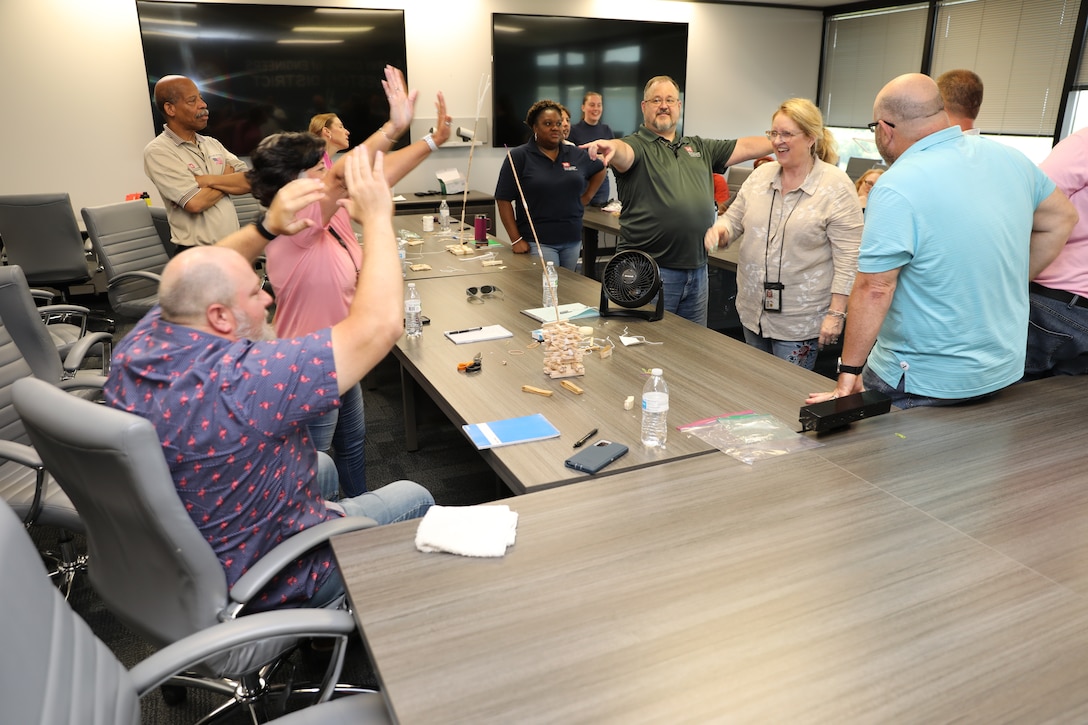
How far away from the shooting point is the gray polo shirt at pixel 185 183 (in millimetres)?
3994

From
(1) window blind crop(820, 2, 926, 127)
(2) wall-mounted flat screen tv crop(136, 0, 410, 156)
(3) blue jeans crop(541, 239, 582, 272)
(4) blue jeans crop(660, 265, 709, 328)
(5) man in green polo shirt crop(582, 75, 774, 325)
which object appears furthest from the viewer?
(1) window blind crop(820, 2, 926, 127)

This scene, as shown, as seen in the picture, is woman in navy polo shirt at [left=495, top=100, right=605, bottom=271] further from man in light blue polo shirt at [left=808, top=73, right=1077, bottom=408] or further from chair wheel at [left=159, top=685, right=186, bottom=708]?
chair wheel at [left=159, top=685, right=186, bottom=708]

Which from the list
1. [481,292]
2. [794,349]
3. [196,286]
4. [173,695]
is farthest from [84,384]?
[794,349]

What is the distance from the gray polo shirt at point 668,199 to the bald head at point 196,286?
239cm

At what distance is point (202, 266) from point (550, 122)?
10.3 feet

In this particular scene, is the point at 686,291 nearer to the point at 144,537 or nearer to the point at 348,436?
the point at 348,436

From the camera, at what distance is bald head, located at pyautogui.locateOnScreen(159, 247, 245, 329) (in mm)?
1527

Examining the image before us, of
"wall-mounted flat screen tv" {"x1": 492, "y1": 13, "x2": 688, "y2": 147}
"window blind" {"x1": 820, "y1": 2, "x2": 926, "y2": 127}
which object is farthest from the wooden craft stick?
"window blind" {"x1": 820, "y1": 2, "x2": 926, "y2": 127}

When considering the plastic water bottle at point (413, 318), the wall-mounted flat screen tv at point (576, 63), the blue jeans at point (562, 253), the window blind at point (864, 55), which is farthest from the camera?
the window blind at point (864, 55)

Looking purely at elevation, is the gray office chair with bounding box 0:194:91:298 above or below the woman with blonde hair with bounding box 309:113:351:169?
below

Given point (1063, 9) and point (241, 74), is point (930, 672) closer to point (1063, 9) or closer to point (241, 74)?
point (241, 74)

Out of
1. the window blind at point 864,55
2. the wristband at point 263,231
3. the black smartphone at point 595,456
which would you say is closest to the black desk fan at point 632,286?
the black smartphone at point 595,456

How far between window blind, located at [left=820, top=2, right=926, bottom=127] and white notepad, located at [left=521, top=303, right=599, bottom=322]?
22.8 ft

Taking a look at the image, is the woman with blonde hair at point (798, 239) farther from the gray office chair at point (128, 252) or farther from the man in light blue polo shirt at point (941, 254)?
the gray office chair at point (128, 252)
